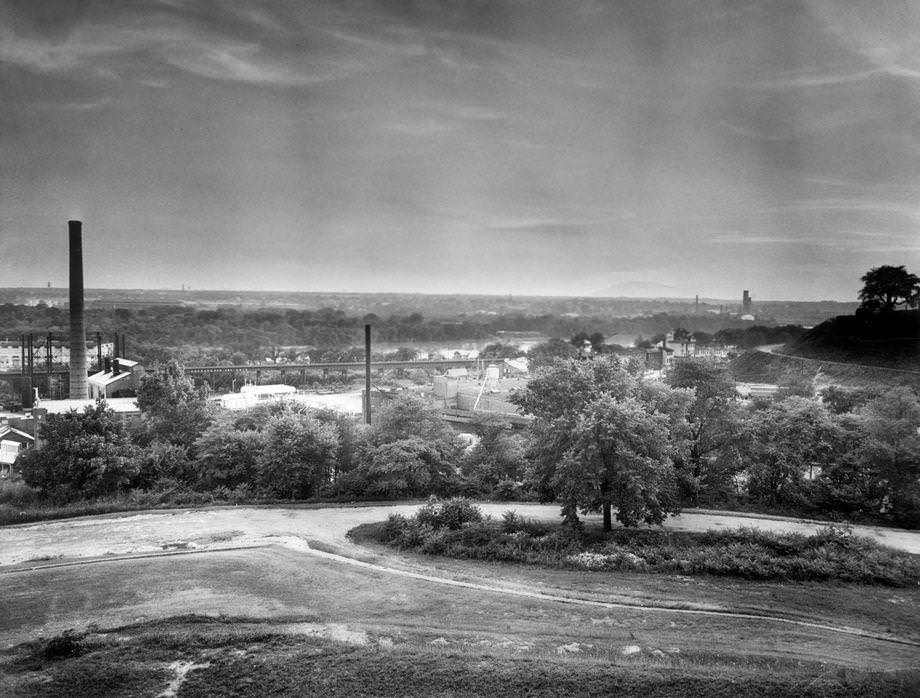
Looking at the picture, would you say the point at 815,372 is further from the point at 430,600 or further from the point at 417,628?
the point at 417,628

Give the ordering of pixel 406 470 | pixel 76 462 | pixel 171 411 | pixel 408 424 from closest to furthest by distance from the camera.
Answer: pixel 76 462 → pixel 406 470 → pixel 408 424 → pixel 171 411

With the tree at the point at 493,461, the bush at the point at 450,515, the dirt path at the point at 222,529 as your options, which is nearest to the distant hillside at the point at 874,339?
the dirt path at the point at 222,529

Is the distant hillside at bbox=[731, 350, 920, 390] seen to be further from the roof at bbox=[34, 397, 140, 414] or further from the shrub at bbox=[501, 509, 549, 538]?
the roof at bbox=[34, 397, 140, 414]

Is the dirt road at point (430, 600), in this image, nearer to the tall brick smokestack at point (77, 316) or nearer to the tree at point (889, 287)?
the tree at point (889, 287)

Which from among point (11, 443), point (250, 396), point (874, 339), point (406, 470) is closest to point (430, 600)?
point (406, 470)

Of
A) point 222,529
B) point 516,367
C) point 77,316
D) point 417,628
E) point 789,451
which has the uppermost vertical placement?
point 77,316

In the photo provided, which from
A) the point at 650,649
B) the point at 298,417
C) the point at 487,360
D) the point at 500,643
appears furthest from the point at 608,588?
the point at 487,360

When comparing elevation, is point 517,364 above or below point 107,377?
above
